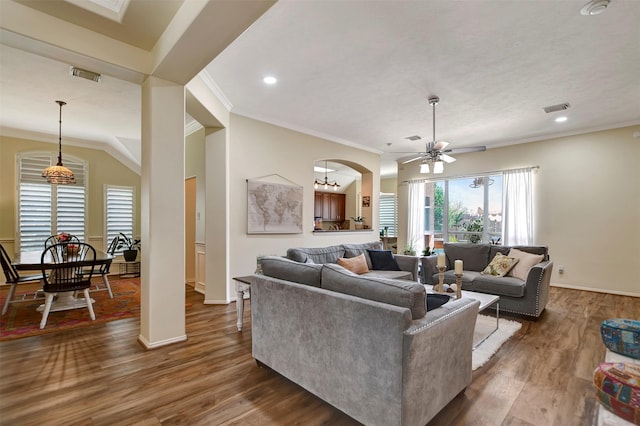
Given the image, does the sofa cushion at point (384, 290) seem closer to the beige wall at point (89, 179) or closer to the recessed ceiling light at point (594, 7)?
the recessed ceiling light at point (594, 7)

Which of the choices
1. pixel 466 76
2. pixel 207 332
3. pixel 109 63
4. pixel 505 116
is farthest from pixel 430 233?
pixel 109 63

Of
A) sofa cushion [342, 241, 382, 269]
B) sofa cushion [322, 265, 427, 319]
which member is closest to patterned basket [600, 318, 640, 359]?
sofa cushion [322, 265, 427, 319]

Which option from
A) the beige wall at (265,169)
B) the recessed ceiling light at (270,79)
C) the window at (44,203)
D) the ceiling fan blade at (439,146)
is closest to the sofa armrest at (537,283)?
the ceiling fan blade at (439,146)

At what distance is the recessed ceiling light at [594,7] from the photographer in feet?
7.47

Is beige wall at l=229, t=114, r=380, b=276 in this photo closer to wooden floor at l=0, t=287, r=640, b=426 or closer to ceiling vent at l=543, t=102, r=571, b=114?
wooden floor at l=0, t=287, r=640, b=426

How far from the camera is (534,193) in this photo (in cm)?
603

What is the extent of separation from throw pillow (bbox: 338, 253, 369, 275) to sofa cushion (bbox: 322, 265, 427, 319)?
7.89ft

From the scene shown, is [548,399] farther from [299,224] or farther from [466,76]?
[299,224]

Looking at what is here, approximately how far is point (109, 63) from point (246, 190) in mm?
2378

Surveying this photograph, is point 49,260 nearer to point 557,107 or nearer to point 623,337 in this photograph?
point 623,337

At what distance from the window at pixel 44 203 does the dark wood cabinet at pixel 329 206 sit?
6.14 meters

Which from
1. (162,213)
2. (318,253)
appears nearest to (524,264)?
(318,253)

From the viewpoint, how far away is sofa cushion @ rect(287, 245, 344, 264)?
13.1 feet

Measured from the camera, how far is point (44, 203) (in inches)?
235
